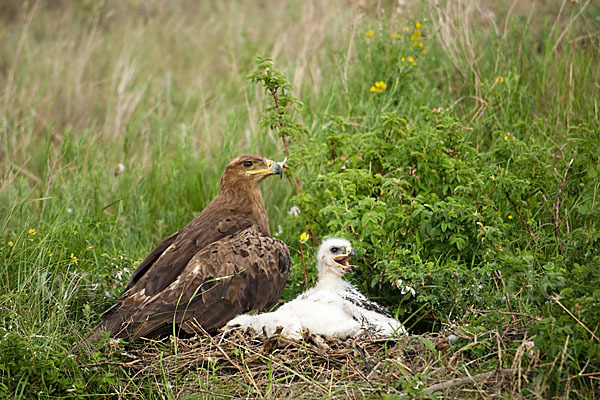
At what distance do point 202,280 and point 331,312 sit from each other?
823mm

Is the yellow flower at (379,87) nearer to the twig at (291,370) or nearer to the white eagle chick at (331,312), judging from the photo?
the white eagle chick at (331,312)

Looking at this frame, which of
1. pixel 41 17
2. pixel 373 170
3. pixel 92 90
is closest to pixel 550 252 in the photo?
pixel 373 170

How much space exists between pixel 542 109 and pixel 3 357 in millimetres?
4898

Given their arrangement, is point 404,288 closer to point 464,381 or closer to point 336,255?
point 336,255

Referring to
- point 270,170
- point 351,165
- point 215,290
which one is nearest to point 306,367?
point 215,290

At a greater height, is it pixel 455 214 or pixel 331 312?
pixel 455 214

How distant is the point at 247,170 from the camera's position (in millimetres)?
5406

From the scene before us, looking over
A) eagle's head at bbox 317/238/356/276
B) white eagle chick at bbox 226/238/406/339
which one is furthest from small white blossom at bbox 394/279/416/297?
eagle's head at bbox 317/238/356/276

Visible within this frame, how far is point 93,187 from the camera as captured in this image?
6414 millimetres

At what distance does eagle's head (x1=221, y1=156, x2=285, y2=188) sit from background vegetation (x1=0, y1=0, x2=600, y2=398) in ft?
0.91

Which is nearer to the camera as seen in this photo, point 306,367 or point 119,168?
point 306,367

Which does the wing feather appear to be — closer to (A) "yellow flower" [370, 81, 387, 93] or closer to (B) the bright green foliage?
(B) the bright green foliage

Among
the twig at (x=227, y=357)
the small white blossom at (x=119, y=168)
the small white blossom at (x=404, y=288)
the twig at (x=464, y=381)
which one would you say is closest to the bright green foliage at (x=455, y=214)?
the small white blossom at (x=404, y=288)

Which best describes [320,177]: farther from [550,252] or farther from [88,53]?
[88,53]
